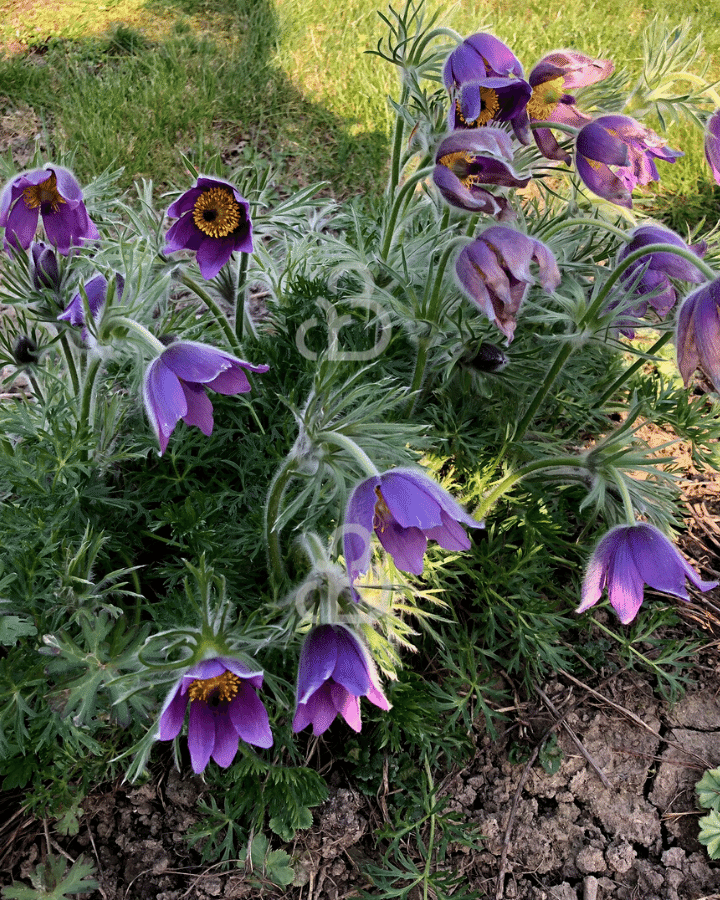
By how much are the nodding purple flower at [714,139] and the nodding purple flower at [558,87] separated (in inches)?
8.5

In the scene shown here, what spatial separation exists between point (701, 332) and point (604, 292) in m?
0.20

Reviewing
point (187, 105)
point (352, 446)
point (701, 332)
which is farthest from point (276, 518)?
point (187, 105)

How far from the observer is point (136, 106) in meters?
2.88

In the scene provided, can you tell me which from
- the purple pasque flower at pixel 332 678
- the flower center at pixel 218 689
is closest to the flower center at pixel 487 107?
the purple pasque flower at pixel 332 678

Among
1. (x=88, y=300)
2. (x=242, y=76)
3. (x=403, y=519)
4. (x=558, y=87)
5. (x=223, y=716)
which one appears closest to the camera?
(x=403, y=519)

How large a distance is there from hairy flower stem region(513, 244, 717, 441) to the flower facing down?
13.8 inches

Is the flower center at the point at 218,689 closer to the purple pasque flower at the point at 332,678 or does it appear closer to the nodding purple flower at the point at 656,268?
the purple pasque flower at the point at 332,678

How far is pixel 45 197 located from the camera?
1499 mm

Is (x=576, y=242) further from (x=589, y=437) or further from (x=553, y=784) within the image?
(x=553, y=784)

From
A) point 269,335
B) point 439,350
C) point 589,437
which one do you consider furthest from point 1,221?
point 589,437

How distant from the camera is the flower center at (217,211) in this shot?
1.43 m

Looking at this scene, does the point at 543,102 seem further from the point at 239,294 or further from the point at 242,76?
the point at 242,76

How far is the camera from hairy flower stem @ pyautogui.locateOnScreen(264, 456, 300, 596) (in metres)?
1.19

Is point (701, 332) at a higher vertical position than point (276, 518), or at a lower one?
higher
